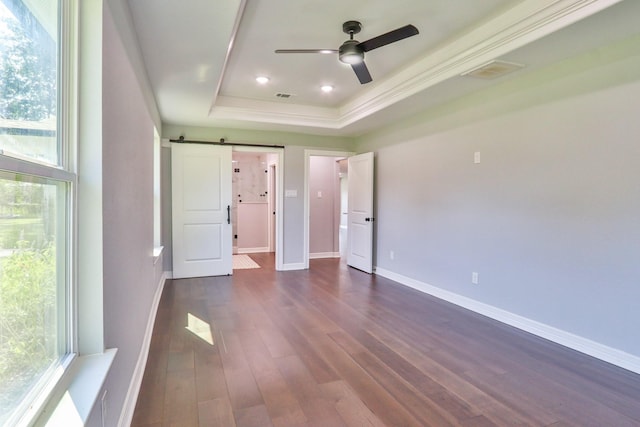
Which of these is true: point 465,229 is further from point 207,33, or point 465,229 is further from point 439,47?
point 207,33

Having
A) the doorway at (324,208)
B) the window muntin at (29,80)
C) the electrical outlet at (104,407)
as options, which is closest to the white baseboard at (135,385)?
the electrical outlet at (104,407)

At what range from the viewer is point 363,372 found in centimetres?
243

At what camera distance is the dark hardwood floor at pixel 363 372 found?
1959 mm

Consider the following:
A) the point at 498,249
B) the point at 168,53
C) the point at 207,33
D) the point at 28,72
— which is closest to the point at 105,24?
the point at 28,72

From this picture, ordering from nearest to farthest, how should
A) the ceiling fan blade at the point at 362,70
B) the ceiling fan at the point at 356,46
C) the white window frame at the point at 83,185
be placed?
the white window frame at the point at 83,185 < the ceiling fan at the point at 356,46 < the ceiling fan blade at the point at 362,70

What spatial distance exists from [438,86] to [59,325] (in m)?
3.56

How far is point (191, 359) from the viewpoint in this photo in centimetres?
261

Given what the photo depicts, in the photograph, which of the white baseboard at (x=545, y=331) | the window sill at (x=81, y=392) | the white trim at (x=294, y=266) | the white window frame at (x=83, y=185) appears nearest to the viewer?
the window sill at (x=81, y=392)

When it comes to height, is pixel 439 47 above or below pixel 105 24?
above

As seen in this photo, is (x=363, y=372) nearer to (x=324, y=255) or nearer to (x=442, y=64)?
(x=442, y=64)

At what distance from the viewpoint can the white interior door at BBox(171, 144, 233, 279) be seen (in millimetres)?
5160

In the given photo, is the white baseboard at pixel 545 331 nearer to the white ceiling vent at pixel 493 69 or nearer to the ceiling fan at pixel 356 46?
the white ceiling vent at pixel 493 69

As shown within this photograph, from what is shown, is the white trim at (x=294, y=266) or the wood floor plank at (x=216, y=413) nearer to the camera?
the wood floor plank at (x=216, y=413)

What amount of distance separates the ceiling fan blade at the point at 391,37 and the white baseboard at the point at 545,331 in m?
2.77
